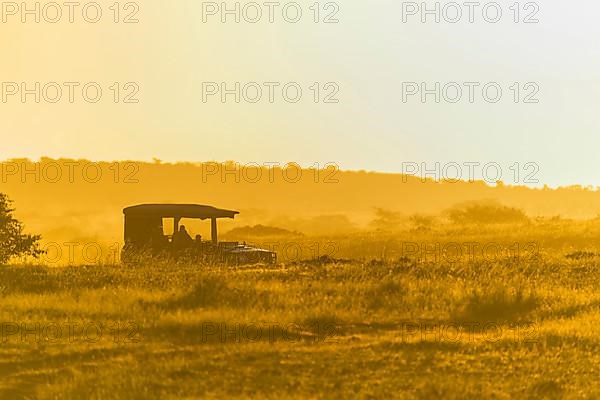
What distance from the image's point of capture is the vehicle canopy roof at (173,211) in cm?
3075

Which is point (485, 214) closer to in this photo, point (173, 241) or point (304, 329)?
point (173, 241)

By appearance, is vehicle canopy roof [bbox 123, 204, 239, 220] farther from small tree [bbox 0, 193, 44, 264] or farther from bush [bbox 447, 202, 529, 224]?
bush [bbox 447, 202, 529, 224]

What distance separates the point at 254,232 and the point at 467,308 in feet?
154

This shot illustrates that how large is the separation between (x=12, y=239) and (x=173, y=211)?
6097 millimetres

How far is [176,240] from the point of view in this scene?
30.3m

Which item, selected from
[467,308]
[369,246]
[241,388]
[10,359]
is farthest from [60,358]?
[369,246]

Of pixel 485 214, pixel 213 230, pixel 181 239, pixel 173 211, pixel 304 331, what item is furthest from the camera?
pixel 485 214

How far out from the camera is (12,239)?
3120cm

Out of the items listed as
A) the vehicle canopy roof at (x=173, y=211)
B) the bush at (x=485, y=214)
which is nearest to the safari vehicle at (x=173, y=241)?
the vehicle canopy roof at (x=173, y=211)

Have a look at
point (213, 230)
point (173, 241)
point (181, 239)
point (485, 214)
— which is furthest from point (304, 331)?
point (485, 214)

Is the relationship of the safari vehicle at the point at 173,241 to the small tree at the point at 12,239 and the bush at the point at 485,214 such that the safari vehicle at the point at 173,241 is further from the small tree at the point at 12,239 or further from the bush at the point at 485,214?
the bush at the point at 485,214

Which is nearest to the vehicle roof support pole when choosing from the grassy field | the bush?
the grassy field

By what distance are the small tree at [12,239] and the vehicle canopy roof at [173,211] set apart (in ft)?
12.3

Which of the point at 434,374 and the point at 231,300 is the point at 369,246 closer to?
the point at 231,300
